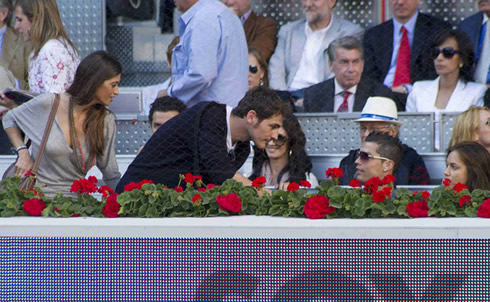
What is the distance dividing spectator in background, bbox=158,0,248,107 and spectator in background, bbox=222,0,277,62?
5.35 ft

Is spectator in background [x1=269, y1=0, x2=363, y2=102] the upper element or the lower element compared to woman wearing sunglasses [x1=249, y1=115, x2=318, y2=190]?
upper

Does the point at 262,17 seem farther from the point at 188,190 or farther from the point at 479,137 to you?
the point at 188,190

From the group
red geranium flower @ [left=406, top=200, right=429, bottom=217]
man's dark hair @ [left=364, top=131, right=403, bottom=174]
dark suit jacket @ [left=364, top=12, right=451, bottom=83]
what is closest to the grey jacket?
dark suit jacket @ [left=364, top=12, right=451, bottom=83]

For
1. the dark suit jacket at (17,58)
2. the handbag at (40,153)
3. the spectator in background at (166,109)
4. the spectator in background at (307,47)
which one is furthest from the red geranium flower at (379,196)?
the dark suit jacket at (17,58)

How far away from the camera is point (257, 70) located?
21.0 ft

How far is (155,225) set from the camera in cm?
345

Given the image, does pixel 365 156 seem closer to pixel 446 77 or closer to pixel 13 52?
pixel 446 77

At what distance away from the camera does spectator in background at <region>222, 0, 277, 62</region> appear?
7.02m

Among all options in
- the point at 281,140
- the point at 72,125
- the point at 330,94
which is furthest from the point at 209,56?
the point at 330,94

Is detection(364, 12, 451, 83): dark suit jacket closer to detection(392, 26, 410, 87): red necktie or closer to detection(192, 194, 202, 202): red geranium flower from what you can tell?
detection(392, 26, 410, 87): red necktie

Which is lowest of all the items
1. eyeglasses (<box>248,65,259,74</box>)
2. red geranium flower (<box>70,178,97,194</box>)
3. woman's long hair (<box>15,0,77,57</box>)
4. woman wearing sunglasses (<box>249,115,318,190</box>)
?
woman wearing sunglasses (<box>249,115,318,190</box>)

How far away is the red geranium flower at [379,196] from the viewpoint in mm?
3604

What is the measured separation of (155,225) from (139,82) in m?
4.80

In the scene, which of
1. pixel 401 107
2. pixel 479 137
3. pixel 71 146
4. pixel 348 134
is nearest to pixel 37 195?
pixel 71 146
